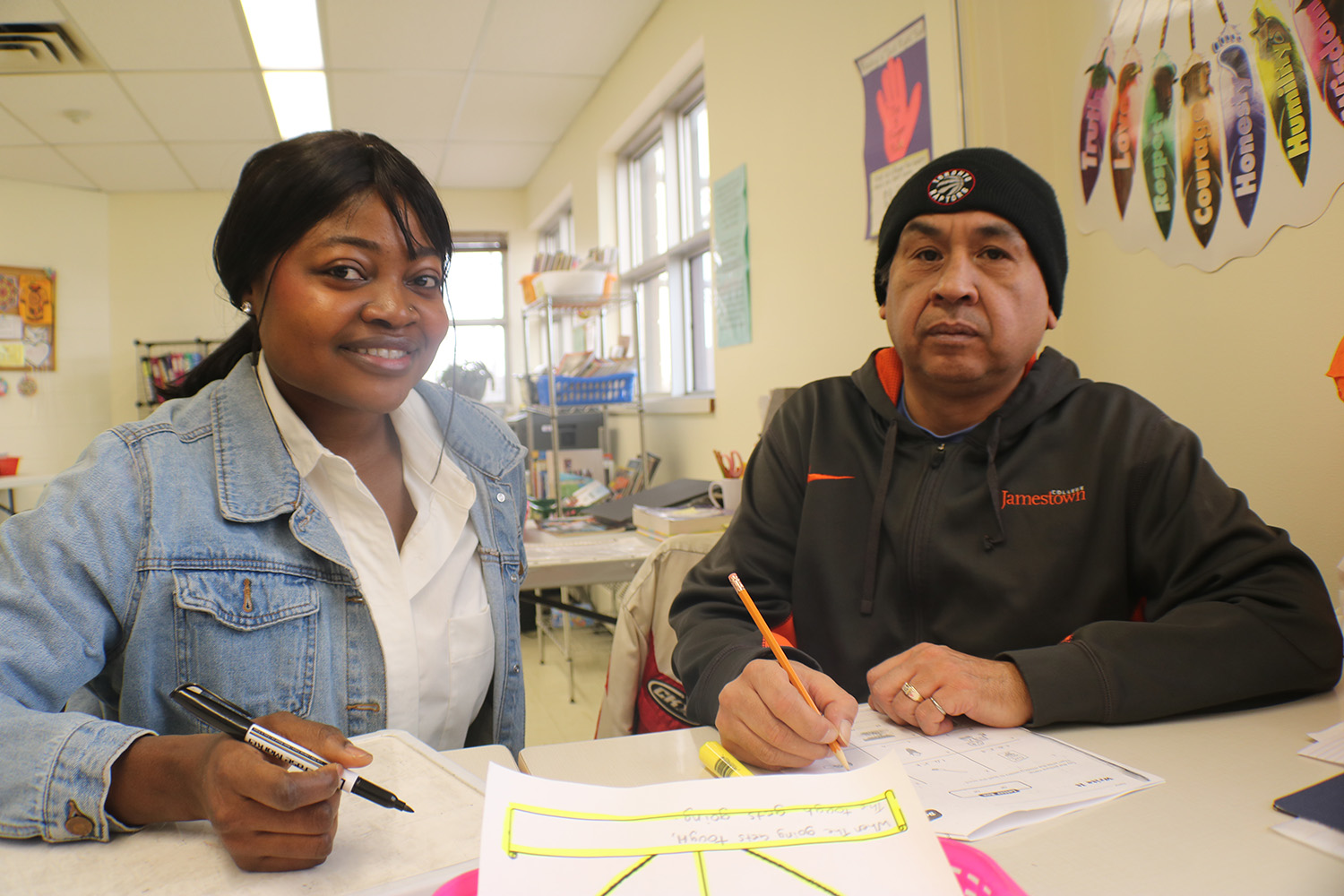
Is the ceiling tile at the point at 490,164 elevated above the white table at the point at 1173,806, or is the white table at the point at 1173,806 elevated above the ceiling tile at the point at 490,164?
the ceiling tile at the point at 490,164

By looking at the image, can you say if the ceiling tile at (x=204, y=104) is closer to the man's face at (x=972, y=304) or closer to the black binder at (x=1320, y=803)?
the man's face at (x=972, y=304)

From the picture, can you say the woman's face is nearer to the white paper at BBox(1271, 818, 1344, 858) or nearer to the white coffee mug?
the white paper at BBox(1271, 818, 1344, 858)

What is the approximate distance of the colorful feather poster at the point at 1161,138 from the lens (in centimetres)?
143

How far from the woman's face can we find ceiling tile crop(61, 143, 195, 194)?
214 inches

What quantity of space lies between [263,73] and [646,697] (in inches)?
166

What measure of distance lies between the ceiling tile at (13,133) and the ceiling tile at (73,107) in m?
0.04

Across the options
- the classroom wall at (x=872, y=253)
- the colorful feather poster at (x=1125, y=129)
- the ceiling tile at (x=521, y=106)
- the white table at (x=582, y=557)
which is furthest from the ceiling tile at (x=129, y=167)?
the colorful feather poster at (x=1125, y=129)

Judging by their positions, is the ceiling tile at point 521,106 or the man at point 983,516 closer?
the man at point 983,516

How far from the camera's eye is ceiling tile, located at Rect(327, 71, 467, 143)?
4.34 metres

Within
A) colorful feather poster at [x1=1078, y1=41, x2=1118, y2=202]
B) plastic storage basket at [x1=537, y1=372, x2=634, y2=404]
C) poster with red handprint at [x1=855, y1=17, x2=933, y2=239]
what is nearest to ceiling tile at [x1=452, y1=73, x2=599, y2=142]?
plastic storage basket at [x1=537, y1=372, x2=634, y2=404]

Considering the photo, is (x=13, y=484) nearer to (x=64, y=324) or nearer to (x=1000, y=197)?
(x=64, y=324)

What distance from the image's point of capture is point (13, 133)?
4875mm

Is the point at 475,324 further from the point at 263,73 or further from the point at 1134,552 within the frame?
the point at 1134,552

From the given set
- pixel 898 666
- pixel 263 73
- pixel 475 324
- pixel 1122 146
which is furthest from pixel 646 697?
pixel 475 324
